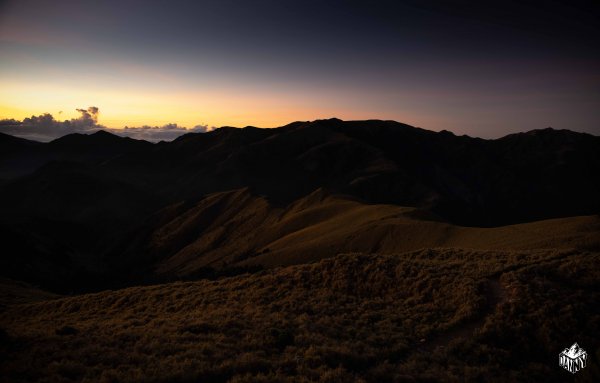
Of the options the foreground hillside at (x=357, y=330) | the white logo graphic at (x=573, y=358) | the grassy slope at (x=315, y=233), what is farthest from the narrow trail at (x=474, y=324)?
the grassy slope at (x=315, y=233)

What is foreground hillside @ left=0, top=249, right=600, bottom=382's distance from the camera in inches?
520

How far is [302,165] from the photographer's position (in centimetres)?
19638

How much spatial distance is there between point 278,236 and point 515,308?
2705 inches

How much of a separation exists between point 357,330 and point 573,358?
8311 mm

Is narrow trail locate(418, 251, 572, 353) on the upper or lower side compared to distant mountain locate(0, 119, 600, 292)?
upper

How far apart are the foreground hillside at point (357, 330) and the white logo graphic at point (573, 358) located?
231 millimetres

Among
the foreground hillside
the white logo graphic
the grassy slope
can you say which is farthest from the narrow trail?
the grassy slope

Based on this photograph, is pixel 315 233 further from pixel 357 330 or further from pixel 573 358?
pixel 573 358

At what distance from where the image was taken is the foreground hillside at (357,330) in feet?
43.3

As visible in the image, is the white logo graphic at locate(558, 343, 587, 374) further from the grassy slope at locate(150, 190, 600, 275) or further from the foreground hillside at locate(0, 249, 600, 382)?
the grassy slope at locate(150, 190, 600, 275)

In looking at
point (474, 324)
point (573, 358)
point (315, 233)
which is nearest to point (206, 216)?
point (315, 233)

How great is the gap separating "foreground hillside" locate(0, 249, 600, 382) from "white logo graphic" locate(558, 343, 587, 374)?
0.23 meters

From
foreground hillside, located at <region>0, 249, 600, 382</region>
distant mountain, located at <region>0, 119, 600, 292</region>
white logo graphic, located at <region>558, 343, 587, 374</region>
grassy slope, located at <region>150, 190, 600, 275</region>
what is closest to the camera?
foreground hillside, located at <region>0, 249, 600, 382</region>

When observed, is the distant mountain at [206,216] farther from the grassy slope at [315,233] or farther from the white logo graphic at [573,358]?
the white logo graphic at [573,358]
